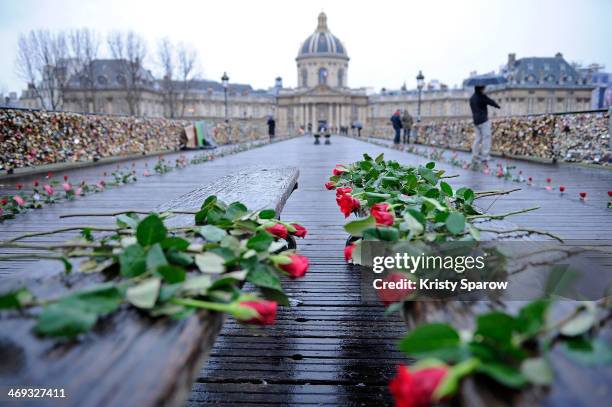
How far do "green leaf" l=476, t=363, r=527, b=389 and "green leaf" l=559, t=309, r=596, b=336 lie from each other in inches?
6.7

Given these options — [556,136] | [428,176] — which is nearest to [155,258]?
[428,176]

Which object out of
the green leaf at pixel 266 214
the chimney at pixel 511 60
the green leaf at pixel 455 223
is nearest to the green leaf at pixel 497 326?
the green leaf at pixel 455 223

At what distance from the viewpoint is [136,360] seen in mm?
925

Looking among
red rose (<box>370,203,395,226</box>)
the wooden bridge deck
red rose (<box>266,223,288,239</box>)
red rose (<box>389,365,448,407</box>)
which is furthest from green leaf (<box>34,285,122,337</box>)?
the wooden bridge deck

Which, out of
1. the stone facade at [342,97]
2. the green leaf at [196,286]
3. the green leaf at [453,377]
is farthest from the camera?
the stone facade at [342,97]

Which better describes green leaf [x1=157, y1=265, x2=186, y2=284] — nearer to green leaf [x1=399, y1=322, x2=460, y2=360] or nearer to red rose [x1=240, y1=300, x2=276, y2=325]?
red rose [x1=240, y1=300, x2=276, y2=325]

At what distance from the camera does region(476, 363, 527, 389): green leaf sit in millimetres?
794

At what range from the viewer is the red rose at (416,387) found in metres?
0.80

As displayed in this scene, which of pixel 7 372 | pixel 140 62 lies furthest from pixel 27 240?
pixel 140 62

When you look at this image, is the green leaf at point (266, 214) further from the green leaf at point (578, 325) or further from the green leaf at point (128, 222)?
the green leaf at point (578, 325)

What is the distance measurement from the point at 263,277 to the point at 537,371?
2.46ft

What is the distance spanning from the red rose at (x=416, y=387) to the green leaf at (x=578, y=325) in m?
0.29

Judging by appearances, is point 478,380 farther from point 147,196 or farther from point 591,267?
point 147,196

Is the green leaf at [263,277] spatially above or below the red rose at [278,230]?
below
